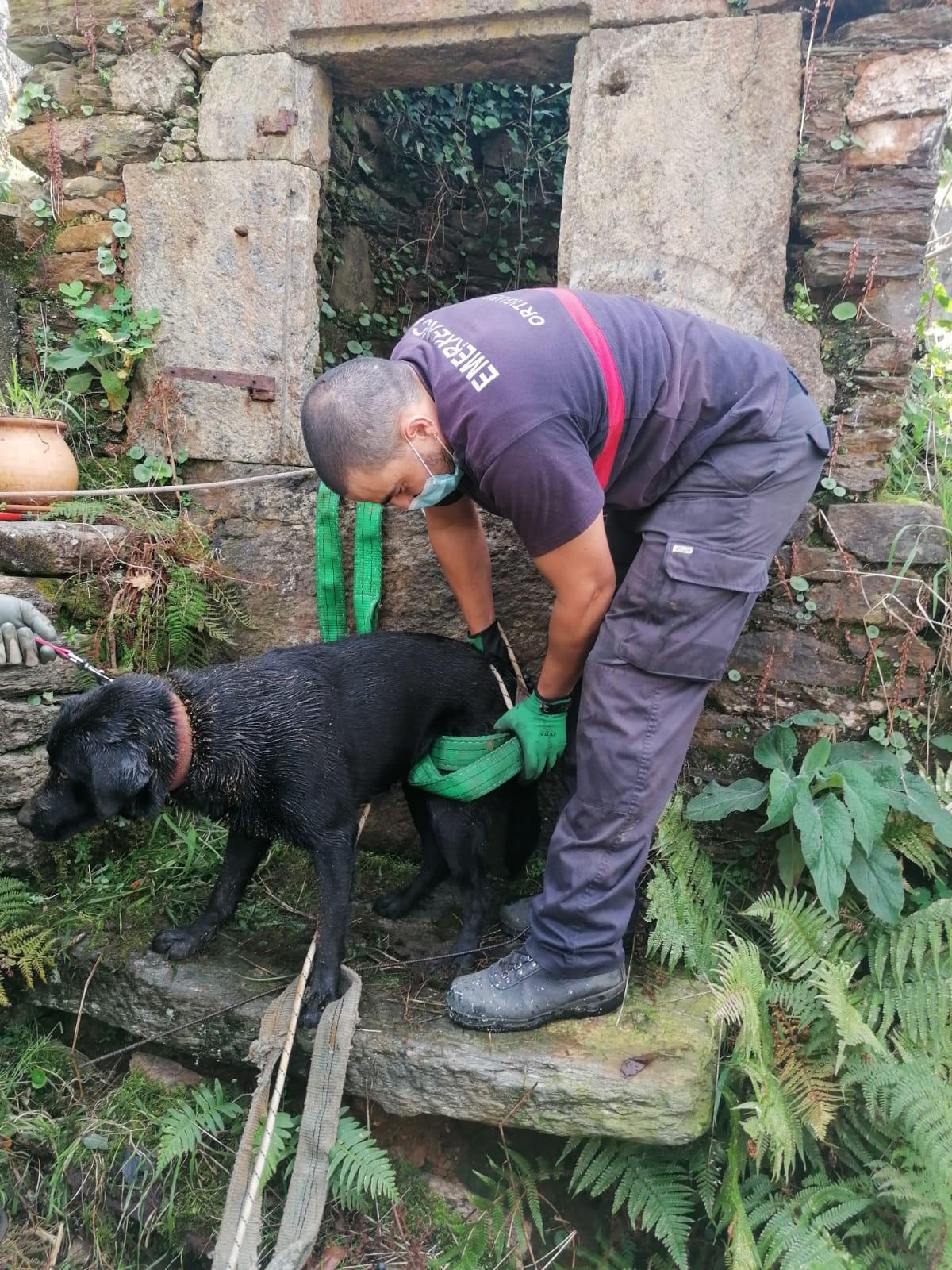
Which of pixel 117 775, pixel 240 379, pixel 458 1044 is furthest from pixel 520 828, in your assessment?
pixel 240 379

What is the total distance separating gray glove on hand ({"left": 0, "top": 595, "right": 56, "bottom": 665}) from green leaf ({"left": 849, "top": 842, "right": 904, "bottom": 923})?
8.47ft

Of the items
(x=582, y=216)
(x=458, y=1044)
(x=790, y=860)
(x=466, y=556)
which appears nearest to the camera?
(x=458, y=1044)

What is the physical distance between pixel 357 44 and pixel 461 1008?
3.63 meters

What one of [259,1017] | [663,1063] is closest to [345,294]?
[259,1017]

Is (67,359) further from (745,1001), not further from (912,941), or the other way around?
(912,941)

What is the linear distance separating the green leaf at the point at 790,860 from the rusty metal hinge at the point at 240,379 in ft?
8.65

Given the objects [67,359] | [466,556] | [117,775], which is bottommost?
[117,775]

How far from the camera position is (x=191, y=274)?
365 centimetres

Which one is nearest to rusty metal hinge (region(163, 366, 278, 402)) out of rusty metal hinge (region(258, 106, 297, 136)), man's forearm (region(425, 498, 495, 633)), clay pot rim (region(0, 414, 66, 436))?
clay pot rim (region(0, 414, 66, 436))

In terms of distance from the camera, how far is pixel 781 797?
8.53 ft

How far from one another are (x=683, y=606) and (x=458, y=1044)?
1348 mm

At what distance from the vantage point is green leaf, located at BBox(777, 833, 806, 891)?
2.68 m

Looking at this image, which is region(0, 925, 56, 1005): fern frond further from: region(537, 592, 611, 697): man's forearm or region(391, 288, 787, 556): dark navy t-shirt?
region(391, 288, 787, 556): dark navy t-shirt

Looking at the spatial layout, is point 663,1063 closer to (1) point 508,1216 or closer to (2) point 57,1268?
(1) point 508,1216
